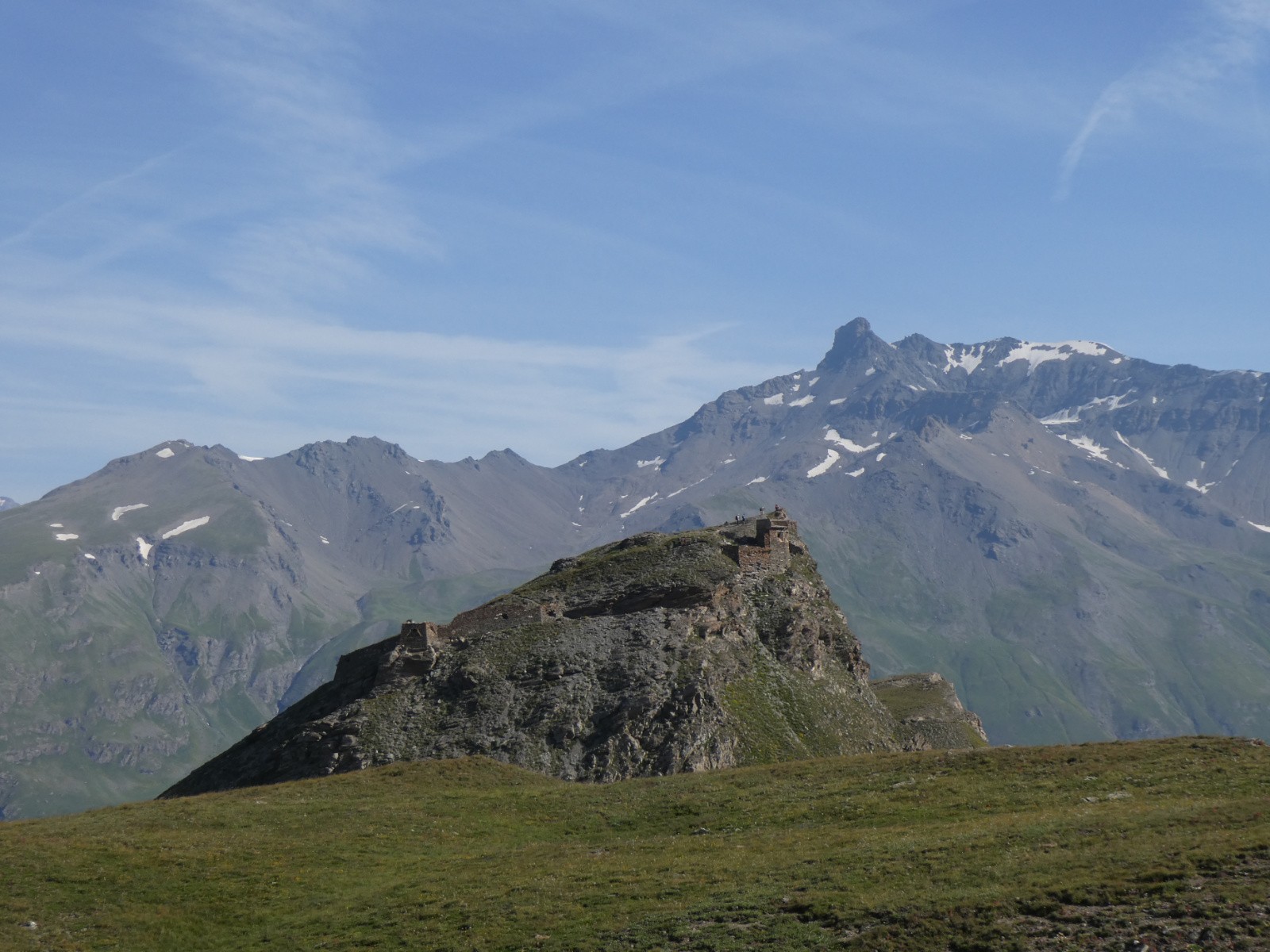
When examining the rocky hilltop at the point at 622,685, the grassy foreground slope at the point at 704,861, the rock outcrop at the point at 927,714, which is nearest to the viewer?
the grassy foreground slope at the point at 704,861

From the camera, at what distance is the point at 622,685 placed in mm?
109125

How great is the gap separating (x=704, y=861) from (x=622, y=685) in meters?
45.2

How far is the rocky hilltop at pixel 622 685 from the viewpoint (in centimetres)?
10419

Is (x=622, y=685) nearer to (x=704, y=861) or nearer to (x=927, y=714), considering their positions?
(x=927, y=714)

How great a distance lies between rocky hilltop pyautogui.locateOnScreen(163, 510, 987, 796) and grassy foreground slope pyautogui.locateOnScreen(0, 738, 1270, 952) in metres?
14.3

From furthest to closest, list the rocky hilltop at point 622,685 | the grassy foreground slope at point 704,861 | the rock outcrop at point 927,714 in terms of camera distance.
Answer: the rock outcrop at point 927,714, the rocky hilltop at point 622,685, the grassy foreground slope at point 704,861

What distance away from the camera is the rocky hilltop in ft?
342

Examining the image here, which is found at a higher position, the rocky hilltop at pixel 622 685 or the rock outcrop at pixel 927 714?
the rocky hilltop at pixel 622 685

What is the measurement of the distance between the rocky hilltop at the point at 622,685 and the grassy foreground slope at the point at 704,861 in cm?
1428

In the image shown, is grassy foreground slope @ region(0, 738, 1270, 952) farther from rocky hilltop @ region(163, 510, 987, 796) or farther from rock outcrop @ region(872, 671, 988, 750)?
rock outcrop @ region(872, 671, 988, 750)

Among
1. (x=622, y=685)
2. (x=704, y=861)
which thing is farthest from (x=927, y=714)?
(x=704, y=861)

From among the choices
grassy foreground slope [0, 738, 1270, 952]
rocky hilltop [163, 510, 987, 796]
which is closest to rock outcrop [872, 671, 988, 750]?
rocky hilltop [163, 510, 987, 796]

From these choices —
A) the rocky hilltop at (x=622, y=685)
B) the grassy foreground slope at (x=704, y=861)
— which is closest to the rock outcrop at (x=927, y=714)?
the rocky hilltop at (x=622, y=685)

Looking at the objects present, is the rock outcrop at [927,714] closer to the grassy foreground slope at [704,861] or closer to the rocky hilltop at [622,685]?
the rocky hilltop at [622,685]
